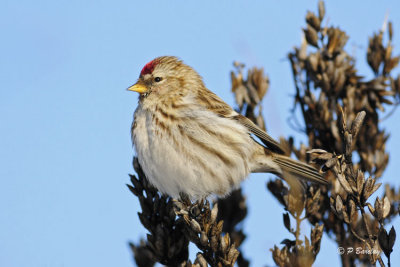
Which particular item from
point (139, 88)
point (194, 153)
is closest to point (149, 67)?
point (139, 88)

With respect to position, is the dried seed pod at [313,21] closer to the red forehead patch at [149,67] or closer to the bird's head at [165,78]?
the bird's head at [165,78]

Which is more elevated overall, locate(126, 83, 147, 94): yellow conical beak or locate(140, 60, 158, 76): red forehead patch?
locate(140, 60, 158, 76): red forehead patch

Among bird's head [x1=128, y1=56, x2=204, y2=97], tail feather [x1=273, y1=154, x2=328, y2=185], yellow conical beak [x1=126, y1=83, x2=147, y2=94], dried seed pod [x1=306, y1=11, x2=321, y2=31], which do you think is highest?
dried seed pod [x1=306, y1=11, x2=321, y2=31]

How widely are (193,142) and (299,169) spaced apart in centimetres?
107

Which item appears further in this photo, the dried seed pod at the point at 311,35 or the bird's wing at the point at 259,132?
the dried seed pod at the point at 311,35

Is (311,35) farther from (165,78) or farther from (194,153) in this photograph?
(194,153)

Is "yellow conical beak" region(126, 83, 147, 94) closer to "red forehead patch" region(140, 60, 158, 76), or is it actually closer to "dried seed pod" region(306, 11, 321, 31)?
"red forehead patch" region(140, 60, 158, 76)

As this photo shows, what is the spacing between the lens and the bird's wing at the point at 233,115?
4952mm

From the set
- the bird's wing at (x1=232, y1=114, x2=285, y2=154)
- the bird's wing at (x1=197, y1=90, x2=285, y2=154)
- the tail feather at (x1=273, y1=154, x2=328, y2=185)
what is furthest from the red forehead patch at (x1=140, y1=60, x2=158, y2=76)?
the tail feather at (x1=273, y1=154, x2=328, y2=185)

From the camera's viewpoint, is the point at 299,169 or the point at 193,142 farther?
the point at 299,169

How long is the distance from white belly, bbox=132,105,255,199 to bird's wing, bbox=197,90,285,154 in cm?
8

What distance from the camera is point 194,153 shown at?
4.61 meters

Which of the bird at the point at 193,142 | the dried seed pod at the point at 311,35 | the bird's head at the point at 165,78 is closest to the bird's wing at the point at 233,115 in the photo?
the bird at the point at 193,142

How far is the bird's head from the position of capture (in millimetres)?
5109
